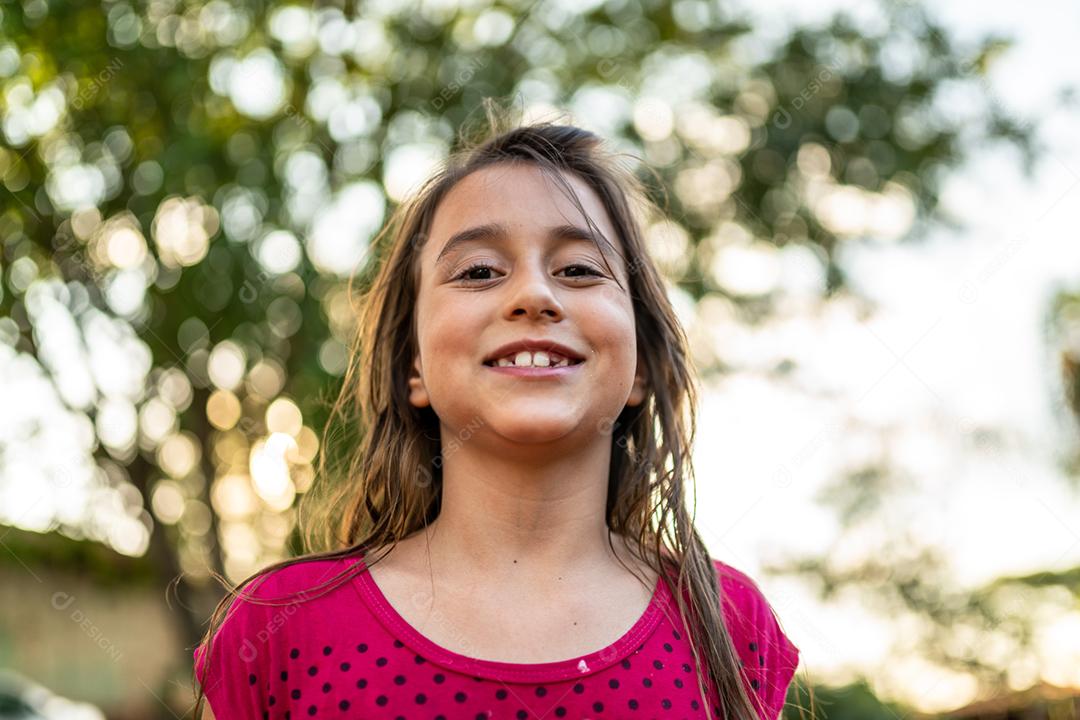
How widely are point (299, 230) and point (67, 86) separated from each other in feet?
5.05

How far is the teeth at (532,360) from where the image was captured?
203 cm

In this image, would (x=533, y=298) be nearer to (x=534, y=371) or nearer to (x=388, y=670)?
(x=534, y=371)

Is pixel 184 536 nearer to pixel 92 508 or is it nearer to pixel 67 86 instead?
pixel 92 508

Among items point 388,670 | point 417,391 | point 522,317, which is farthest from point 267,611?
point 522,317

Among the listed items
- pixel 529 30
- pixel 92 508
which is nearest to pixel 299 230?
pixel 529 30

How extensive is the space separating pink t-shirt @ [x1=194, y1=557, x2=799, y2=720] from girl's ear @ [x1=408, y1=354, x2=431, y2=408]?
35 cm

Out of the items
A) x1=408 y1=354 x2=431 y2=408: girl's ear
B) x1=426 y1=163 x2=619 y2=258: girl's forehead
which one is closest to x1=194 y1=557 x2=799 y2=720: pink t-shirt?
x1=408 y1=354 x2=431 y2=408: girl's ear

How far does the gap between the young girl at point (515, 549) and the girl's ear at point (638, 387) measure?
128mm

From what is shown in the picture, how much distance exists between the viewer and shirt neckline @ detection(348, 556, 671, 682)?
6.23 feet

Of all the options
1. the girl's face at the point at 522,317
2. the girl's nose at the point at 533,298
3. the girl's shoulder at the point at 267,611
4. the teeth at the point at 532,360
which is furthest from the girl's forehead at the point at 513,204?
the girl's shoulder at the point at 267,611

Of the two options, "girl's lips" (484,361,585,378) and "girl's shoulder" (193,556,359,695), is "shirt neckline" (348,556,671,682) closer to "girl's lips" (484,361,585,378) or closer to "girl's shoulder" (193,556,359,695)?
Result: "girl's shoulder" (193,556,359,695)

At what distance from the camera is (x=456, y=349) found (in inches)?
81.1

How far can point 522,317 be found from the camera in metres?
2.04

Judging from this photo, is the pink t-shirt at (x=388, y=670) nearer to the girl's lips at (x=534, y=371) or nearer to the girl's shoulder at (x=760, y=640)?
the girl's shoulder at (x=760, y=640)
